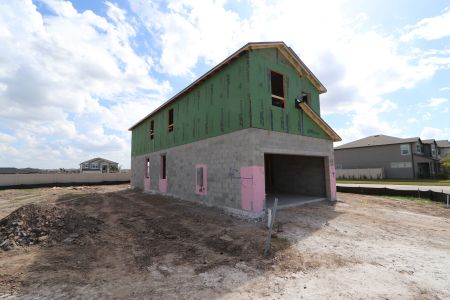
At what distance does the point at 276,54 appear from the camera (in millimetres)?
13312

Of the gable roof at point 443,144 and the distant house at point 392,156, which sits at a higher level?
the gable roof at point 443,144

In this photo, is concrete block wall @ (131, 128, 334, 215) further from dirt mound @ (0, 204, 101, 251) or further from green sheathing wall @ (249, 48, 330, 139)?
dirt mound @ (0, 204, 101, 251)

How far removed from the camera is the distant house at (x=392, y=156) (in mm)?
36094

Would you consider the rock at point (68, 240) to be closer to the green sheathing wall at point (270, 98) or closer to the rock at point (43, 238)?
the rock at point (43, 238)

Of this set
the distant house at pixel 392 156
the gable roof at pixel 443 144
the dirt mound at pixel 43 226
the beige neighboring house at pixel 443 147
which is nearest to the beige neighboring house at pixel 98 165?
the distant house at pixel 392 156

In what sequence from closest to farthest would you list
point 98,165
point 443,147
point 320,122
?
point 320,122, point 443,147, point 98,165

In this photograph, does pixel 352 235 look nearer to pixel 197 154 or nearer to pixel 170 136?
pixel 197 154

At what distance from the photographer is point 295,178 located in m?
17.8

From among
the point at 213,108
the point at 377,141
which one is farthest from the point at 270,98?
the point at 377,141

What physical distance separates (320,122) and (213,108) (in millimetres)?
6857

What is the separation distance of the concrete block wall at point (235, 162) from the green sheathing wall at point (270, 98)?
476mm

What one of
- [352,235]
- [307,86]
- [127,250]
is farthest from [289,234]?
[307,86]

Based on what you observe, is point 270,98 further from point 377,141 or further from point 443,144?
point 443,144

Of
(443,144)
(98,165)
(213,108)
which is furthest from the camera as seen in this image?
(98,165)
